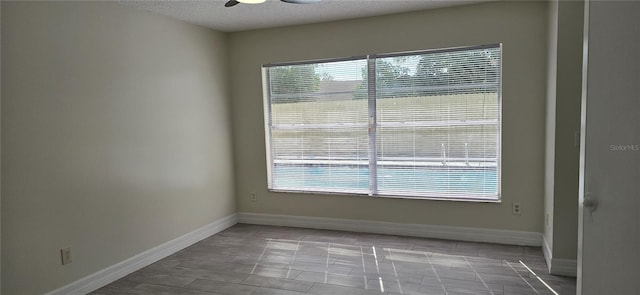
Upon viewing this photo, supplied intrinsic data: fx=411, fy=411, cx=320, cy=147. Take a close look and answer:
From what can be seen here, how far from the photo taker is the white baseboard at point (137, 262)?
3146 mm

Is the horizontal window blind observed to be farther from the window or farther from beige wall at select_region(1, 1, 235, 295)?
beige wall at select_region(1, 1, 235, 295)

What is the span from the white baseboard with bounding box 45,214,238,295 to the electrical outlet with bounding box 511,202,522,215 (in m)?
3.17

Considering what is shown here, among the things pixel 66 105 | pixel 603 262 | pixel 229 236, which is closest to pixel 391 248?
pixel 229 236

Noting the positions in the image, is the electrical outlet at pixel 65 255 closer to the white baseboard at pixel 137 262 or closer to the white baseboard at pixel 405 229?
the white baseboard at pixel 137 262

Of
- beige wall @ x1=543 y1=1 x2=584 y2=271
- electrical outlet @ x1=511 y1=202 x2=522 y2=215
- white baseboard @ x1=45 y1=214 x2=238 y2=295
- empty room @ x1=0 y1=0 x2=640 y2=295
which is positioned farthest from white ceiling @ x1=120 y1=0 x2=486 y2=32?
white baseboard @ x1=45 y1=214 x2=238 y2=295

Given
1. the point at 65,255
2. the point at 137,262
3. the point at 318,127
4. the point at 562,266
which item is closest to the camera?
the point at 65,255

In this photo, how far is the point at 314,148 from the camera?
4852 mm

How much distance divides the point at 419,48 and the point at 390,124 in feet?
2.74

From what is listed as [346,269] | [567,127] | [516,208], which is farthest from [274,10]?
[516,208]

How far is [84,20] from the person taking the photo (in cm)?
319

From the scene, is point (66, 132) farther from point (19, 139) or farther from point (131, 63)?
point (131, 63)

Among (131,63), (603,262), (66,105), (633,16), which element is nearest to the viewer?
(633,16)

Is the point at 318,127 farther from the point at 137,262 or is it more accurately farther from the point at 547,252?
the point at 547,252

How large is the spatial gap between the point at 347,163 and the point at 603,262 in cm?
315
